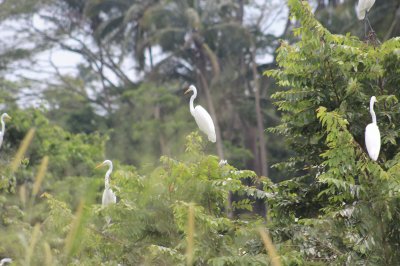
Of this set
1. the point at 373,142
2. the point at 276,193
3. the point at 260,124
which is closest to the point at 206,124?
the point at 276,193

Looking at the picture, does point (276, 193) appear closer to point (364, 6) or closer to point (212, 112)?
point (364, 6)

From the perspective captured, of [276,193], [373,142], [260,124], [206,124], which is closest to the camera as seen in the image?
[373,142]

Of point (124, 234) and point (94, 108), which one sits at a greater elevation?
point (94, 108)

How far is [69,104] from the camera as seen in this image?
23.4 metres

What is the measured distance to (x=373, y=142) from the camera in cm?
524

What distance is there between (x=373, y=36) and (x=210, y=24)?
15516 mm

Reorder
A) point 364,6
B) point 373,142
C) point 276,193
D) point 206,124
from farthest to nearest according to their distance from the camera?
point 364,6
point 206,124
point 276,193
point 373,142

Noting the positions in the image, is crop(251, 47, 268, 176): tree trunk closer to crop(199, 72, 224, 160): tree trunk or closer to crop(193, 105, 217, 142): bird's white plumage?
crop(199, 72, 224, 160): tree trunk

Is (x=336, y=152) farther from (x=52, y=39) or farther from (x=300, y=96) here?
(x=52, y=39)

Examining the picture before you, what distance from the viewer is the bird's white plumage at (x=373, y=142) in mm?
5164

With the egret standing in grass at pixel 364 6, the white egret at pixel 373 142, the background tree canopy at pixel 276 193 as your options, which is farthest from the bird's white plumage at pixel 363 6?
the white egret at pixel 373 142

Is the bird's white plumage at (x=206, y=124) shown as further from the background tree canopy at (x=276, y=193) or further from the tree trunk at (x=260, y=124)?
the tree trunk at (x=260, y=124)

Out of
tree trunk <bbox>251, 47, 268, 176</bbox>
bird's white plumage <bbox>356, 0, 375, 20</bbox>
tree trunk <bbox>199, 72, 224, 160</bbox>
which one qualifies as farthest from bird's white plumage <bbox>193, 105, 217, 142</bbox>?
tree trunk <bbox>251, 47, 268, 176</bbox>

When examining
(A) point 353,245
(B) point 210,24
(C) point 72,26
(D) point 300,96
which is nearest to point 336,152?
(A) point 353,245
